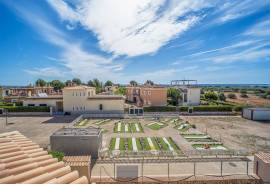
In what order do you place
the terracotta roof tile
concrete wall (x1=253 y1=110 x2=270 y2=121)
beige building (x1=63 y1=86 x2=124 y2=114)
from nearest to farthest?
the terracotta roof tile, concrete wall (x1=253 y1=110 x2=270 y2=121), beige building (x1=63 y1=86 x2=124 y2=114)

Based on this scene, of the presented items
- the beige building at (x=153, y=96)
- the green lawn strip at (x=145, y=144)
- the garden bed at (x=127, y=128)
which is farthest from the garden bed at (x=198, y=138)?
the beige building at (x=153, y=96)

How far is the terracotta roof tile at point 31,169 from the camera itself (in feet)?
13.2

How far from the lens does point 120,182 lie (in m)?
10.9

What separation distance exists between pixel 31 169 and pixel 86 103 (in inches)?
1419

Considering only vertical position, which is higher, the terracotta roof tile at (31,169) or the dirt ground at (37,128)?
the terracotta roof tile at (31,169)

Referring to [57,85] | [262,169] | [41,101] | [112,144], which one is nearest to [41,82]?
Answer: [57,85]

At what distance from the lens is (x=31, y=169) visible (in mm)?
4617

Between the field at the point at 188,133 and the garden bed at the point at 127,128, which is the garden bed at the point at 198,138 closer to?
the field at the point at 188,133

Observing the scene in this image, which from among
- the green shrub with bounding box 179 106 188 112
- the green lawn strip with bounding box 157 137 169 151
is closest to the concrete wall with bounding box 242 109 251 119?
the green shrub with bounding box 179 106 188 112

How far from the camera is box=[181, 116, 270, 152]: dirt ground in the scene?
2202cm

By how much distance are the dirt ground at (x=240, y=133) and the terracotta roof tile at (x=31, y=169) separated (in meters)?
20.4

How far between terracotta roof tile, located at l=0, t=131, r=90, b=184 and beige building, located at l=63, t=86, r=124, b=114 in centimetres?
3414

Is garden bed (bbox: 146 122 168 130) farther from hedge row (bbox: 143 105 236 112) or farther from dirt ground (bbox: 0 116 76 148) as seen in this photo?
dirt ground (bbox: 0 116 76 148)

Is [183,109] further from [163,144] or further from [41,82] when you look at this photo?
[41,82]
